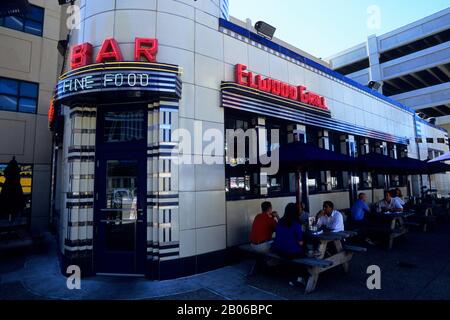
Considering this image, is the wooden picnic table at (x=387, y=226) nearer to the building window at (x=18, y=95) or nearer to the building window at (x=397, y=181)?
the building window at (x=397, y=181)

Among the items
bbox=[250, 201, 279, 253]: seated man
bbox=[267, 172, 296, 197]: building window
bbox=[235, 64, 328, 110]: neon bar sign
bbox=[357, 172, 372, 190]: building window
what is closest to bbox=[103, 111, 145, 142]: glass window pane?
bbox=[235, 64, 328, 110]: neon bar sign

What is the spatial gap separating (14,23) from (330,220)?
14.6 m

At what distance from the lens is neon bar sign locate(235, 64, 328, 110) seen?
7.12m

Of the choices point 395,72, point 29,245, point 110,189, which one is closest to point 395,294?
point 110,189

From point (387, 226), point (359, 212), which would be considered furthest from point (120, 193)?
point (387, 226)

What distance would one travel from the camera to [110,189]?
5.83 meters

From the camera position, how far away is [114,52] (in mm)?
5445

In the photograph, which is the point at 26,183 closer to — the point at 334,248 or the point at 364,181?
the point at 334,248

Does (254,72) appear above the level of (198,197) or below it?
above

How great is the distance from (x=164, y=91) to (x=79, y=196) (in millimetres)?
2832

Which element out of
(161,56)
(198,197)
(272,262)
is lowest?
(272,262)

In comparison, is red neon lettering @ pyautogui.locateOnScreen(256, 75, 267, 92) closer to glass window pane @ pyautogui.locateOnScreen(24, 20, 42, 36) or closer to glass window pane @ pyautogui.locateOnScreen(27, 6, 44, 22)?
glass window pane @ pyautogui.locateOnScreen(24, 20, 42, 36)
